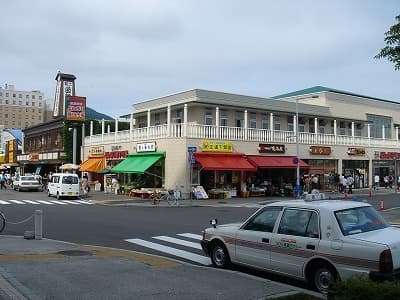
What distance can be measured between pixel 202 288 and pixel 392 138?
53.7 m

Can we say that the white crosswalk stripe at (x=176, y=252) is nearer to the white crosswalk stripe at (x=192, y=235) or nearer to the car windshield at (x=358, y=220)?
the white crosswalk stripe at (x=192, y=235)

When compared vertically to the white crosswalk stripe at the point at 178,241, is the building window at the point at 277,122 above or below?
above

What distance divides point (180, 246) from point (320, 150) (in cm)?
3161

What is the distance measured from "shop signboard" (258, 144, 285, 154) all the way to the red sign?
11.4 m

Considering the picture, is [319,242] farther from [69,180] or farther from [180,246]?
[69,180]

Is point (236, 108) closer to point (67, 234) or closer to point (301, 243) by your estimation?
point (67, 234)

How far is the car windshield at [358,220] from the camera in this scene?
7.39 m

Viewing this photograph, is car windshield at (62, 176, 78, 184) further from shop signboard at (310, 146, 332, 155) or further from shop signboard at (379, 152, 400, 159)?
shop signboard at (379, 152, 400, 159)

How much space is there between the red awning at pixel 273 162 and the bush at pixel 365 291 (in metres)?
30.8

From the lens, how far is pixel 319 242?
7.41 metres

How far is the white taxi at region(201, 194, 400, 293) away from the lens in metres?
6.75

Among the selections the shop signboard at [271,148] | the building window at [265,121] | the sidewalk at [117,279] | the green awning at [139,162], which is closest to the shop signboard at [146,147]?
the green awning at [139,162]

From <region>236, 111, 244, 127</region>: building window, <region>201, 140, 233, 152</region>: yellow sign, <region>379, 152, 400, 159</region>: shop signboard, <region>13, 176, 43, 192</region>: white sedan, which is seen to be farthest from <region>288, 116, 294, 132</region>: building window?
<region>13, 176, 43, 192</region>: white sedan

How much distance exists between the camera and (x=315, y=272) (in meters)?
7.55
